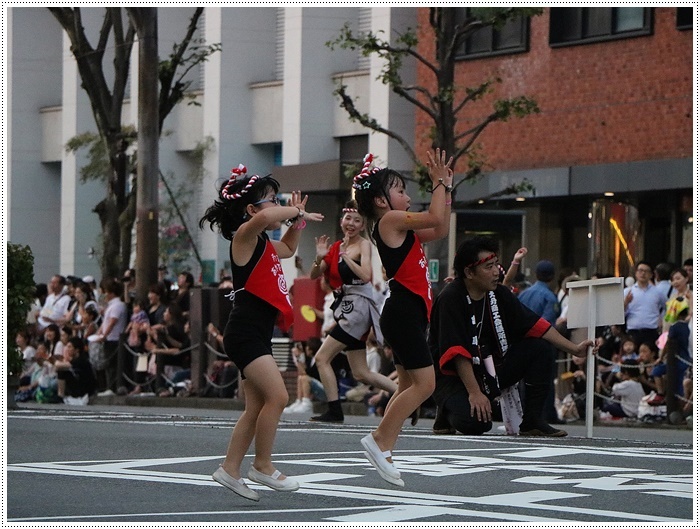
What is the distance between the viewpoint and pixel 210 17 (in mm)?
39250

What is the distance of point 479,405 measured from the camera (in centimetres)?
1336

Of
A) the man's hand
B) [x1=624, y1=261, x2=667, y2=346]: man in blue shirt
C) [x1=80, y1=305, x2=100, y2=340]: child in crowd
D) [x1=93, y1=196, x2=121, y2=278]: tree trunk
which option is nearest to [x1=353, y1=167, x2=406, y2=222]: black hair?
the man's hand

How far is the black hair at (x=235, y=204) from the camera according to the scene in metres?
9.41

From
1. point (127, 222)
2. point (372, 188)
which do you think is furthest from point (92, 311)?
point (372, 188)

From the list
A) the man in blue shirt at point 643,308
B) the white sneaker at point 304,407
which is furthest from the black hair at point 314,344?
the man in blue shirt at point 643,308

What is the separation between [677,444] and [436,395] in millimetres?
1958

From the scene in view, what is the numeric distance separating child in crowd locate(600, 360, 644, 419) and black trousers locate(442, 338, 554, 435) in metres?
4.48

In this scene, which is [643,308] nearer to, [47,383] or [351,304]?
[351,304]

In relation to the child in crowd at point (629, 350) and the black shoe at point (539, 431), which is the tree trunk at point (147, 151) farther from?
the black shoe at point (539, 431)

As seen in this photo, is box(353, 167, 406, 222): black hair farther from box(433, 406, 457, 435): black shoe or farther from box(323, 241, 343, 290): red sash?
box(323, 241, 343, 290): red sash

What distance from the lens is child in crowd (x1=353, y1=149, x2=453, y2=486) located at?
986cm

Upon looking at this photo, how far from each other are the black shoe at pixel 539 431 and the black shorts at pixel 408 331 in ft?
14.1

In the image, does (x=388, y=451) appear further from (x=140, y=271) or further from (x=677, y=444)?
(x=140, y=271)

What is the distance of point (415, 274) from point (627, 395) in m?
9.12
